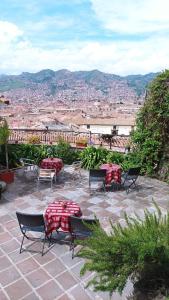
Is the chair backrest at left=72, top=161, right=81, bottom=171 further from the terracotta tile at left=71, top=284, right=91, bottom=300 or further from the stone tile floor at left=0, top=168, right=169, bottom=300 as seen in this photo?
the terracotta tile at left=71, top=284, right=91, bottom=300

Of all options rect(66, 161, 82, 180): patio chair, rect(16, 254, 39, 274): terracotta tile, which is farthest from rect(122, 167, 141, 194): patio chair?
rect(16, 254, 39, 274): terracotta tile

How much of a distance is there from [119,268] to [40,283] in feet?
6.14

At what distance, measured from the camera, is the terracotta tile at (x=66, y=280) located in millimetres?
4867

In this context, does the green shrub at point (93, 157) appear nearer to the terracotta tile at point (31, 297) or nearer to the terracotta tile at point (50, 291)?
the terracotta tile at point (50, 291)

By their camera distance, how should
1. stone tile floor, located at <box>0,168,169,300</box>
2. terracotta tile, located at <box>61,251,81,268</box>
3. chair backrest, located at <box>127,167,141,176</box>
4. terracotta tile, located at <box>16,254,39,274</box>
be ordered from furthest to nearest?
chair backrest, located at <box>127,167,141,176</box> → terracotta tile, located at <box>61,251,81,268</box> → terracotta tile, located at <box>16,254,39,274</box> → stone tile floor, located at <box>0,168,169,300</box>

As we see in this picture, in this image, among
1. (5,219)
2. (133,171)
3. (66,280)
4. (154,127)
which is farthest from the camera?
(154,127)

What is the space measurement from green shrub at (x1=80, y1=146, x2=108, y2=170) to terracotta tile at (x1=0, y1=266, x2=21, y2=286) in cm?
687

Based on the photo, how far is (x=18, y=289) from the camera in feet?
15.6

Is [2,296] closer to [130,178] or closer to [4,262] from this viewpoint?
[4,262]

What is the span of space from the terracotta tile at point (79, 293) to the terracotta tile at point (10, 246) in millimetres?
1667

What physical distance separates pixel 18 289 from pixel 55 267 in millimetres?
787

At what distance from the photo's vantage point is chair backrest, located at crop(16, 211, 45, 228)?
5.59 metres

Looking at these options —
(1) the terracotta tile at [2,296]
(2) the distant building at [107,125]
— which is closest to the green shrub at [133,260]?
(1) the terracotta tile at [2,296]

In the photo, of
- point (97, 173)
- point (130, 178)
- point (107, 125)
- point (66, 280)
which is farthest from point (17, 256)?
point (107, 125)
